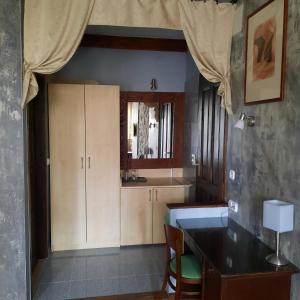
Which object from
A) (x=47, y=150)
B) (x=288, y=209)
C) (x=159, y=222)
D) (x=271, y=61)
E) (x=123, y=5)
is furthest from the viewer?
(x=159, y=222)

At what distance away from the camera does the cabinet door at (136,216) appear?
3963 mm

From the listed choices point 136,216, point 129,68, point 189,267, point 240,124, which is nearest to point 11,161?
point 189,267

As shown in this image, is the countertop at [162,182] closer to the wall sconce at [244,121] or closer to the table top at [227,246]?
the table top at [227,246]

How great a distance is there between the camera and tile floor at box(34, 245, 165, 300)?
299 cm

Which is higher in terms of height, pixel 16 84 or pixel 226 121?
pixel 16 84

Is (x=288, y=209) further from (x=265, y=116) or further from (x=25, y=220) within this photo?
(x=25, y=220)

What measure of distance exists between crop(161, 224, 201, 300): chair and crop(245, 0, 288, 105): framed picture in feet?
3.99

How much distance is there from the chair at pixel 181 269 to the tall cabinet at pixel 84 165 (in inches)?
61.0

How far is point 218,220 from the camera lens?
9.27 ft

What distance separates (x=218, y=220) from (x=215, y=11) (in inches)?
74.2

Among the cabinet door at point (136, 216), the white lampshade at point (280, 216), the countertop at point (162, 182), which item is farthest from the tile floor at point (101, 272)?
the white lampshade at point (280, 216)

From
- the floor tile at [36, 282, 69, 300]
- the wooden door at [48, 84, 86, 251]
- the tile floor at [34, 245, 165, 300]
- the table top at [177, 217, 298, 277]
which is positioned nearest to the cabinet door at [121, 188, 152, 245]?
the tile floor at [34, 245, 165, 300]

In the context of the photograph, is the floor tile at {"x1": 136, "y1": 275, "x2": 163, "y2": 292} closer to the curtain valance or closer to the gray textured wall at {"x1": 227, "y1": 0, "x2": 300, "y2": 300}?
the gray textured wall at {"x1": 227, "y1": 0, "x2": 300, "y2": 300}

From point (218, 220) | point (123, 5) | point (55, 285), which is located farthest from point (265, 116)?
→ point (55, 285)
